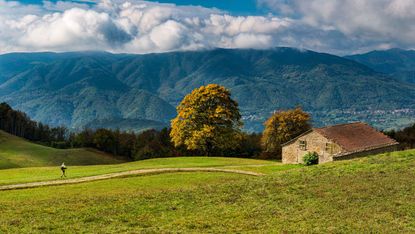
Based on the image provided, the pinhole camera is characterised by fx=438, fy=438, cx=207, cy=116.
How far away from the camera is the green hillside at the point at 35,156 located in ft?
276

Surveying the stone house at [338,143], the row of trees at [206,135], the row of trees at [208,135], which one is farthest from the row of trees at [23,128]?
the stone house at [338,143]

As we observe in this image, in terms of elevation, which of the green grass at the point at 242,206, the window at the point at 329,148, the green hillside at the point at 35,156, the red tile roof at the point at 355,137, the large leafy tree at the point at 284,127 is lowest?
the green grass at the point at 242,206

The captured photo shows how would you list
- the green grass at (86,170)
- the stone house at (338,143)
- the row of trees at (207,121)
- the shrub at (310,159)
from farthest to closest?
the row of trees at (207,121), the stone house at (338,143), the shrub at (310,159), the green grass at (86,170)

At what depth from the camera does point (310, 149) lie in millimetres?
60219

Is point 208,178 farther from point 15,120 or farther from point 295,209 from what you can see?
point 15,120

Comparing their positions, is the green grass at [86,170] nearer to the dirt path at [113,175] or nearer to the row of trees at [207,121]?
the dirt path at [113,175]

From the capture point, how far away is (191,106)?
7481 centimetres

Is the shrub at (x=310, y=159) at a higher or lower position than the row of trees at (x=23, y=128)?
lower

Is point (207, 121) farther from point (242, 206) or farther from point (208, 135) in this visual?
point (242, 206)

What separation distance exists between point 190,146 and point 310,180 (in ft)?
145

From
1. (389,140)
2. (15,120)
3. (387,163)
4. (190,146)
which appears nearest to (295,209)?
(387,163)

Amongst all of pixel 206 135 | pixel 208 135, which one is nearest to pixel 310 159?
pixel 208 135

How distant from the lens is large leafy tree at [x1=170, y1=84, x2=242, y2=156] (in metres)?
74.0

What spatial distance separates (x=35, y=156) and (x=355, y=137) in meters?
66.8
